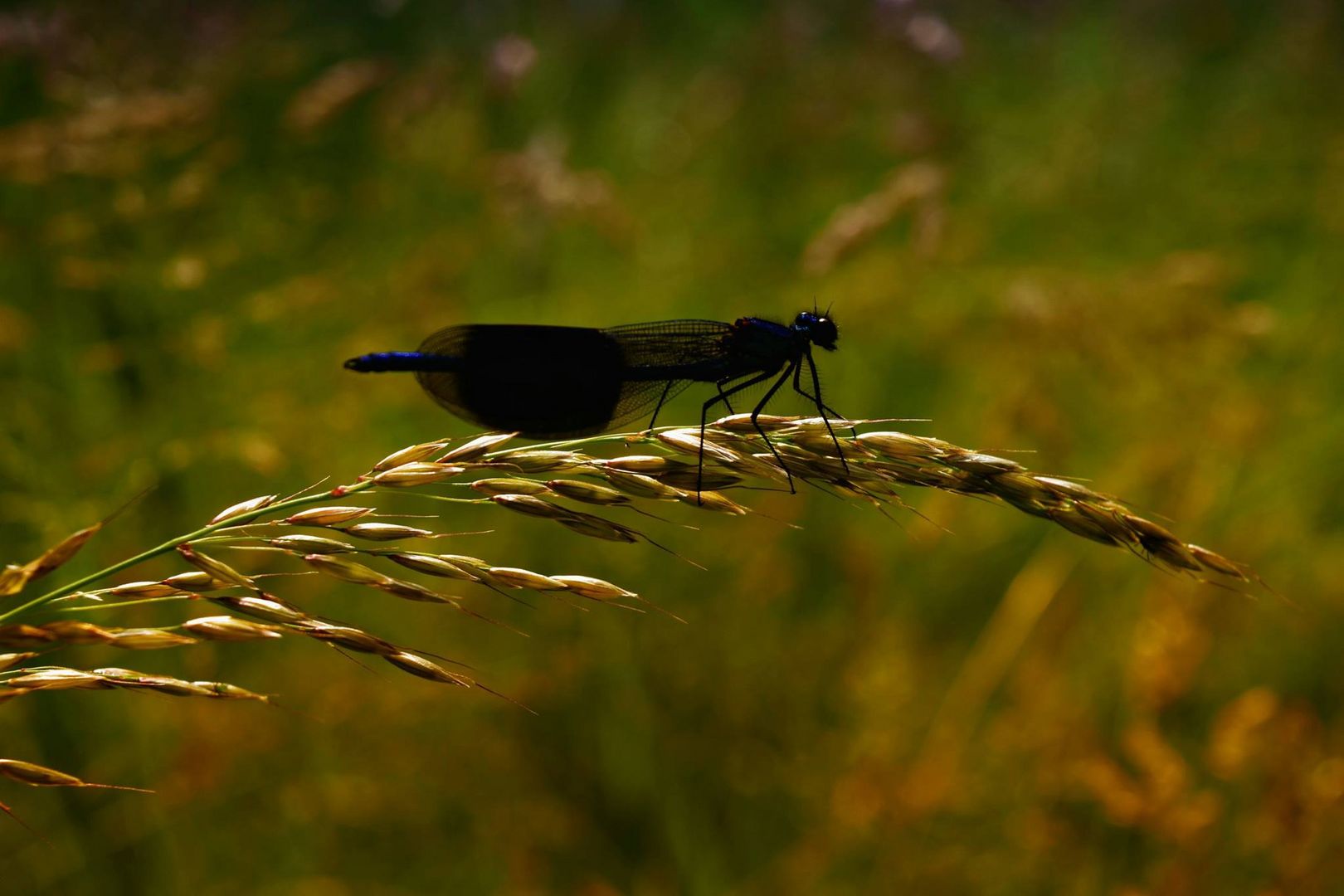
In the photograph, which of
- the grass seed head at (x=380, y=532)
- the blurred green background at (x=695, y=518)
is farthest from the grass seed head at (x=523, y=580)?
the blurred green background at (x=695, y=518)

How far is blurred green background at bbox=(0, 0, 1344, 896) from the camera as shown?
2.71m

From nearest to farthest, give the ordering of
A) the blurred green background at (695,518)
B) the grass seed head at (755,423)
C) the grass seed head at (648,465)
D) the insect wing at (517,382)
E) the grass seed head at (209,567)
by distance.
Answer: the grass seed head at (209,567), the grass seed head at (648,465), the grass seed head at (755,423), the insect wing at (517,382), the blurred green background at (695,518)

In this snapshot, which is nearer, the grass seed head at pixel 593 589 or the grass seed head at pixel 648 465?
the grass seed head at pixel 593 589

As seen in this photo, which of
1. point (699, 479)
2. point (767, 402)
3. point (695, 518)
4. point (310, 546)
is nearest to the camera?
point (310, 546)

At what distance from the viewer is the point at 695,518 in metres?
3.78

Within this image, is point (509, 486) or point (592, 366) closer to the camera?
point (509, 486)

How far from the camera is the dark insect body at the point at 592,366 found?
1.99m

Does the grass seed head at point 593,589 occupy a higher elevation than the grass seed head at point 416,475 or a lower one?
lower

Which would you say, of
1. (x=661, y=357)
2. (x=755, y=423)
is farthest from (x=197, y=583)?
(x=661, y=357)

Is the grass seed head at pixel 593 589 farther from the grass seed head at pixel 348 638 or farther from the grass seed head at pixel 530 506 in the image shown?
the grass seed head at pixel 348 638

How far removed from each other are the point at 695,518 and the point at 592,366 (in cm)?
172

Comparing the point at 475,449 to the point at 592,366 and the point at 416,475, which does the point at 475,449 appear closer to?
the point at 416,475

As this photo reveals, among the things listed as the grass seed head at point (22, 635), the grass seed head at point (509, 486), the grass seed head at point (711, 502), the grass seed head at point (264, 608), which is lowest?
the grass seed head at point (22, 635)

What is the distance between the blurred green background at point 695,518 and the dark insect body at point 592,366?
542mm
